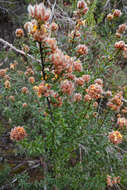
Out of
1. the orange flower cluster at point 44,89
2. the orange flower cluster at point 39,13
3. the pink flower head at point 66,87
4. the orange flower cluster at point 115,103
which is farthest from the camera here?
the orange flower cluster at point 115,103

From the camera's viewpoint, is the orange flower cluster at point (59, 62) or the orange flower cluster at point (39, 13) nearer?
the orange flower cluster at point (39, 13)

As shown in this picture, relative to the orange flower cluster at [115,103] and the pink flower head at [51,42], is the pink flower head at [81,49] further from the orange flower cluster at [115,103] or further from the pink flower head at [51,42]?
the pink flower head at [51,42]


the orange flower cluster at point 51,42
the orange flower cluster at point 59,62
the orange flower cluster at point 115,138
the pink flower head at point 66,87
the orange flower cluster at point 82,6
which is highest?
the orange flower cluster at point 82,6

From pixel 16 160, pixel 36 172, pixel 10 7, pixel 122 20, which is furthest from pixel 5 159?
pixel 122 20

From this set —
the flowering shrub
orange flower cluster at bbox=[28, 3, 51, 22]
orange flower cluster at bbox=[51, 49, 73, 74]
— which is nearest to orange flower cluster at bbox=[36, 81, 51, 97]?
the flowering shrub

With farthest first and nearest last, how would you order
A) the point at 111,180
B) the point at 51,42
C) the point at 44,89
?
the point at 111,180 → the point at 44,89 → the point at 51,42

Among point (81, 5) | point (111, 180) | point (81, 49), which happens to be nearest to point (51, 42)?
point (81, 49)

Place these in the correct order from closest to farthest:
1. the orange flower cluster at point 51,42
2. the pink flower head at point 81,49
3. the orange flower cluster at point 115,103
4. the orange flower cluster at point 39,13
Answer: the orange flower cluster at point 39,13 < the orange flower cluster at point 51,42 < the pink flower head at point 81,49 < the orange flower cluster at point 115,103

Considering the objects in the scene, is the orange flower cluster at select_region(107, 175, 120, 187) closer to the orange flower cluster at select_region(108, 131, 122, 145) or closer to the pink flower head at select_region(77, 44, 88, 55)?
the orange flower cluster at select_region(108, 131, 122, 145)

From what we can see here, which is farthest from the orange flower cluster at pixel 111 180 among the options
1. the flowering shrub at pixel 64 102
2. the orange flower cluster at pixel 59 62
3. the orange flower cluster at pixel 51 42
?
the orange flower cluster at pixel 51 42

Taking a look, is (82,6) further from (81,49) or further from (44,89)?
(44,89)

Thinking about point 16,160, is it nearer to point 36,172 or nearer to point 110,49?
point 36,172

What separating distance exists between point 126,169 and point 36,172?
1.84 m

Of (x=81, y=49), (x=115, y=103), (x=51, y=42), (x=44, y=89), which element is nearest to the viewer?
(x=51, y=42)
